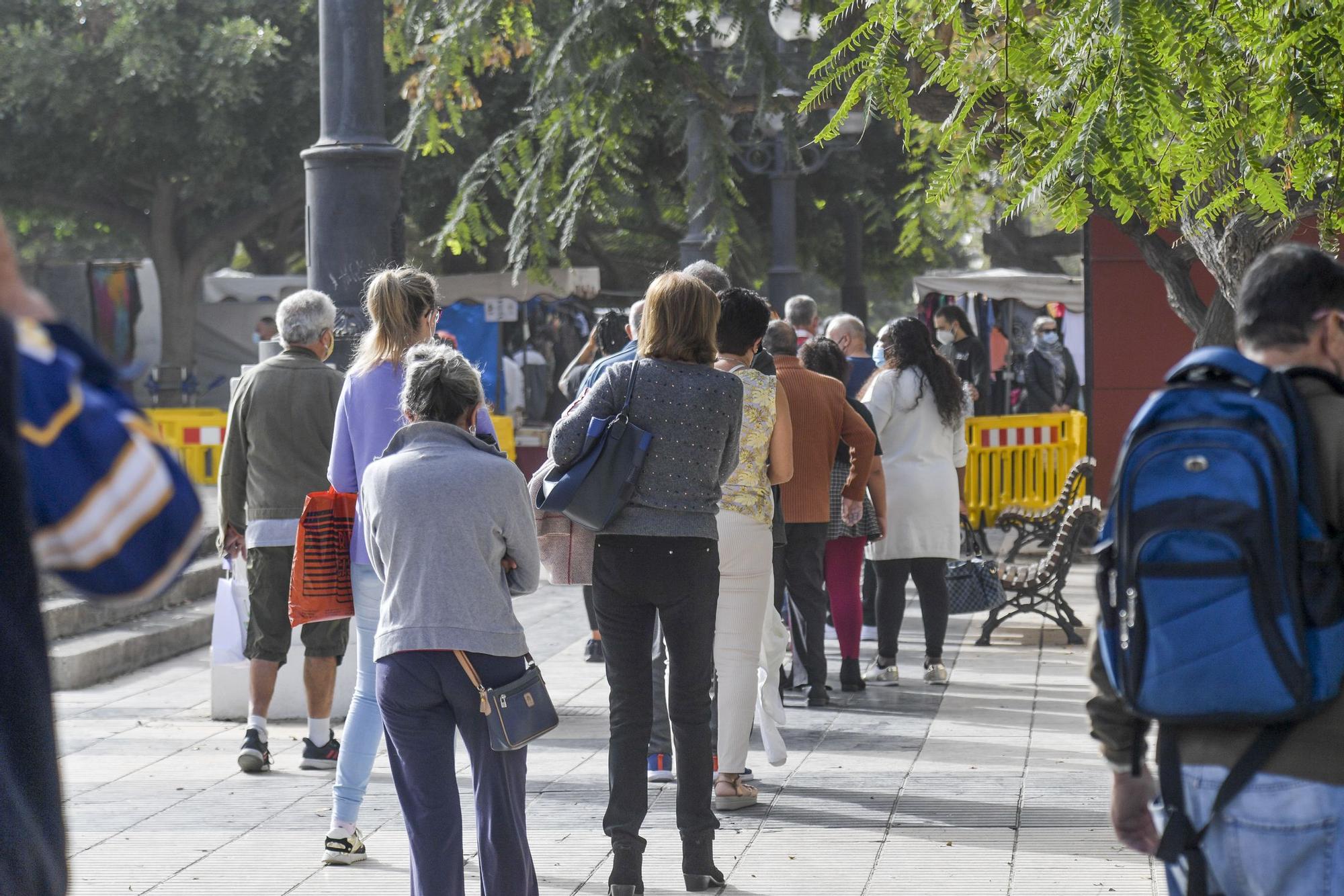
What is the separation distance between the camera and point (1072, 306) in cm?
2272

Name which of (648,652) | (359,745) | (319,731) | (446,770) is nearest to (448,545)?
(446,770)

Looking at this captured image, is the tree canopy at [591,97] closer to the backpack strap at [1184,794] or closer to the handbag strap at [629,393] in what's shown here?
the handbag strap at [629,393]

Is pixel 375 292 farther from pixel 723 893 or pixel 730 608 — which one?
pixel 723 893

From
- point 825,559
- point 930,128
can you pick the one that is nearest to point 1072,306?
point 930,128

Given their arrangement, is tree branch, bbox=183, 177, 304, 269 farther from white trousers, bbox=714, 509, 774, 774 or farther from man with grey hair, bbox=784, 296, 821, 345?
white trousers, bbox=714, 509, 774, 774

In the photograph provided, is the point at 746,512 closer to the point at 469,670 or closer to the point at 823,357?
the point at 469,670

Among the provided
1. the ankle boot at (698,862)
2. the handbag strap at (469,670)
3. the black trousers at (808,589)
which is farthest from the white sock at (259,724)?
the handbag strap at (469,670)

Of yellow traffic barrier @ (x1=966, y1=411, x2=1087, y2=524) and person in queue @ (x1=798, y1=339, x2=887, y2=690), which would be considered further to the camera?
yellow traffic barrier @ (x1=966, y1=411, x2=1087, y2=524)

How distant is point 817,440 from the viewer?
7668mm

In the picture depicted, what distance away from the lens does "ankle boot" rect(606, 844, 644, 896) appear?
4.90 metres

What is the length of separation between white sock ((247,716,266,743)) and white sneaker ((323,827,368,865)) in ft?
4.74

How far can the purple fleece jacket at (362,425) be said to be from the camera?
18.3ft

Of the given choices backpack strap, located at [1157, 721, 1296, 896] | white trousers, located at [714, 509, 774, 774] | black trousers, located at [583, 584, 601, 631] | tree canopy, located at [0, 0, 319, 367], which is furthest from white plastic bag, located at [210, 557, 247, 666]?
tree canopy, located at [0, 0, 319, 367]

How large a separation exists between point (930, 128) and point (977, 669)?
11.0 ft
